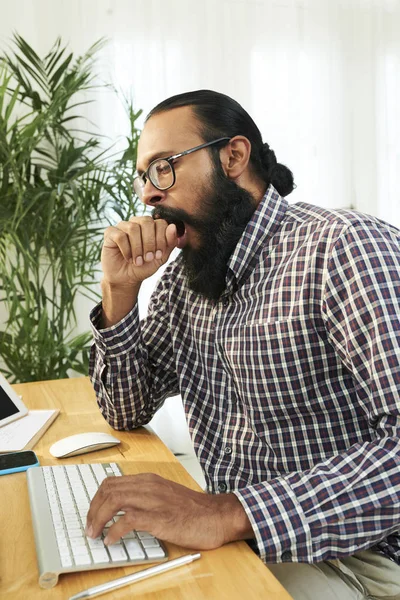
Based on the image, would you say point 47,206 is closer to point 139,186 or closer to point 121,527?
point 139,186

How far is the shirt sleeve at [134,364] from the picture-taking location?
4.75ft

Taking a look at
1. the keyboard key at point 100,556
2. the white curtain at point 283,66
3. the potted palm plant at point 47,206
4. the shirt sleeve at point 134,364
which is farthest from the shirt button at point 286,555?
the white curtain at point 283,66

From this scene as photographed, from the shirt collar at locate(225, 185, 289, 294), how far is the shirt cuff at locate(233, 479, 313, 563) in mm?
482

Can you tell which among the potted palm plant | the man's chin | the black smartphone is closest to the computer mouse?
the black smartphone

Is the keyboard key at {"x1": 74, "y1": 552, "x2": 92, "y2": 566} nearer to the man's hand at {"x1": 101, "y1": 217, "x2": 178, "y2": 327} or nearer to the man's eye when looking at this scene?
the man's hand at {"x1": 101, "y1": 217, "x2": 178, "y2": 327}

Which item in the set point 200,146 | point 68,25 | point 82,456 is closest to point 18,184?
point 68,25

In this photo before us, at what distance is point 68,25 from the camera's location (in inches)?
124

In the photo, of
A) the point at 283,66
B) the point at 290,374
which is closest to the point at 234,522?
the point at 290,374

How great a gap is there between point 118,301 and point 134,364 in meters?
0.14

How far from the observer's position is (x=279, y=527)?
910 mm

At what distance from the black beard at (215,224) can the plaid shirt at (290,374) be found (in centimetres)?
6

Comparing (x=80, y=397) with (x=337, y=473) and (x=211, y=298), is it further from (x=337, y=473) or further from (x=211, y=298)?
(x=337, y=473)

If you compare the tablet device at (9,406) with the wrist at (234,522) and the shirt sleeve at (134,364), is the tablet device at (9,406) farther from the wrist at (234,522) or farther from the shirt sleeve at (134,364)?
the wrist at (234,522)

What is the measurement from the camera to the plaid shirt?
36.6 inches
